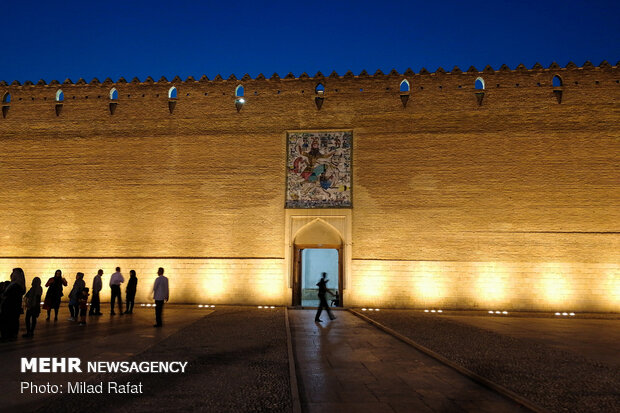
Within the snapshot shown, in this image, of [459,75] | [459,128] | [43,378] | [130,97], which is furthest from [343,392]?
[130,97]

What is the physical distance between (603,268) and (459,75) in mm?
6486

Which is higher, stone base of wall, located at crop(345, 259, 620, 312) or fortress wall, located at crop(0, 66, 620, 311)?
fortress wall, located at crop(0, 66, 620, 311)

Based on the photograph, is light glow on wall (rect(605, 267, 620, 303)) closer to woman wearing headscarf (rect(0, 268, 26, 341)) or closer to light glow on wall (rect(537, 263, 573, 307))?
light glow on wall (rect(537, 263, 573, 307))

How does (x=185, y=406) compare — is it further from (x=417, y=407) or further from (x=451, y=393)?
(x=451, y=393)

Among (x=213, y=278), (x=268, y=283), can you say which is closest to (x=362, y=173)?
(x=268, y=283)

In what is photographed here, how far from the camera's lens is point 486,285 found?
40.6ft

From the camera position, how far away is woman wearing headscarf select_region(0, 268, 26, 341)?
669cm

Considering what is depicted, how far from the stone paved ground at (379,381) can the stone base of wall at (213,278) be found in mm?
5717

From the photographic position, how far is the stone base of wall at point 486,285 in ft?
39.8

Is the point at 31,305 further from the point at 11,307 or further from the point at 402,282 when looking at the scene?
the point at 402,282

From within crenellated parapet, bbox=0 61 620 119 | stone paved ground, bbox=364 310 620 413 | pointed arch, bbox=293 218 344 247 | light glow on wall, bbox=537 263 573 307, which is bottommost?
stone paved ground, bbox=364 310 620 413

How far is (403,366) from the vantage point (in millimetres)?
5273

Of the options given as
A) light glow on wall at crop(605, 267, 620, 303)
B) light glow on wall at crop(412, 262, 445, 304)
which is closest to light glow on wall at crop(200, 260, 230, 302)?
light glow on wall at crop(412, 262, 445, 304)

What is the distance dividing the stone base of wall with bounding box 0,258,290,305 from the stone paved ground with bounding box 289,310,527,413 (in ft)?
18.8
